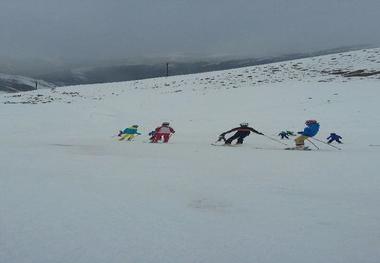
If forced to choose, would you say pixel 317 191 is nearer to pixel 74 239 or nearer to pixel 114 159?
pixel 74 239

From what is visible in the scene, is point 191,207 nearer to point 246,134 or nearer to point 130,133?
point 246,134

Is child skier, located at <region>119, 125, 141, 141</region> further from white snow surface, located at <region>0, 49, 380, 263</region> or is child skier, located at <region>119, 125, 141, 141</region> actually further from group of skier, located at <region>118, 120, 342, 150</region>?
white snow surface, located at <region>0, 49, 380, 263</region>

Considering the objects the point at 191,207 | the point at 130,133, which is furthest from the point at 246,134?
the point at 191,207

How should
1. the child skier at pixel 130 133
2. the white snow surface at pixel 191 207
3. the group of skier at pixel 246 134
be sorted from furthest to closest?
1. the child skier at pixel 130 133
2. the group of skier at pixel 246 134
3. the white snow surface at pixel 191 207

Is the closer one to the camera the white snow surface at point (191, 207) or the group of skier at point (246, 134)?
the white snow surface at point (191, 207)

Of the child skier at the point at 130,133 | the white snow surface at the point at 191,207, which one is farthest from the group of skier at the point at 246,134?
the white snow surface at the point at 191,207

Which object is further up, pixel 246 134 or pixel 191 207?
pixel 191 207

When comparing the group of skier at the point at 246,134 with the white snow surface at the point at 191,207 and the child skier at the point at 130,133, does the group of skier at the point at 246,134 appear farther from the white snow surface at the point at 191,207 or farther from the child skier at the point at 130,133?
the white snow surface at the point at 191,207

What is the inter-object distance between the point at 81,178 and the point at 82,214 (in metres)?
1.61

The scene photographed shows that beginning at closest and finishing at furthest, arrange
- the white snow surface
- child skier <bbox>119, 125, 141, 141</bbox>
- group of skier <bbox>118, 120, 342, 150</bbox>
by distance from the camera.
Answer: the white snow surface < group of skier <bbox>118, 120, 342, 150</bbox> < child skier <bbox>119, 125, 141, 141</bbox>

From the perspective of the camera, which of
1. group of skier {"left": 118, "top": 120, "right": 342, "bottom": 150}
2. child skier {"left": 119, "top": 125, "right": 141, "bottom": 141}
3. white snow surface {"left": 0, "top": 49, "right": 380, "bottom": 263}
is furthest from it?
child skier {"left": 119, "top": 125, "right": 141, "bottom": 141}

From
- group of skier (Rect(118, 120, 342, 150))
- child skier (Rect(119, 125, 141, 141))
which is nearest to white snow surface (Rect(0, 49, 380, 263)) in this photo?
group of skier (Rect(118, 120, 342, 150))

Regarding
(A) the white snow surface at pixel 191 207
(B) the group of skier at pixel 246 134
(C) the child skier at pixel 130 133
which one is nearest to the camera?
(A) the white snow surface at pixel 191 207

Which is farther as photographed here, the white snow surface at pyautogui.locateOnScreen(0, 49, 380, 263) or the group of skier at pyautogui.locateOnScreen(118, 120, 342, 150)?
the group of skier at pyautogui.locateOnScreen(118, 120, 342, 150)
